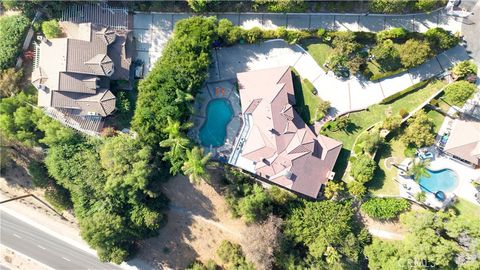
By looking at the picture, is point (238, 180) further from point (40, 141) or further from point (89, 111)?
point (40, 141)

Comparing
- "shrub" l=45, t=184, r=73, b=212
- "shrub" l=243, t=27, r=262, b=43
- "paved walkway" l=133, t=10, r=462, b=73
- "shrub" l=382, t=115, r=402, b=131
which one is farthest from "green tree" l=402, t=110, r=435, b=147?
"shrub" l=45, t=184, r=73, b=212

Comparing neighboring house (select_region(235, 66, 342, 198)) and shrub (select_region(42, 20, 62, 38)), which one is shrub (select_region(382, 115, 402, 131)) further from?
shrub (select_region(42, 20, 62, 38))

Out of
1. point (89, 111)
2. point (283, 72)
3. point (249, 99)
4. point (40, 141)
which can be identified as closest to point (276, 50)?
point (283, 72)

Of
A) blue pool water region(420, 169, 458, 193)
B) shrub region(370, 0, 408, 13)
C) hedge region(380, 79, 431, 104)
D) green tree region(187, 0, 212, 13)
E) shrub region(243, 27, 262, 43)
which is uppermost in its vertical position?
shrub region(370, 0, 408, 13)

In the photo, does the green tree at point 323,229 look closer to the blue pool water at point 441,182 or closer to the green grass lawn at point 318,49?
the blue pool water at point 441,182

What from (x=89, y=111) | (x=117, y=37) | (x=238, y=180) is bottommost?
(x=238, y=180)

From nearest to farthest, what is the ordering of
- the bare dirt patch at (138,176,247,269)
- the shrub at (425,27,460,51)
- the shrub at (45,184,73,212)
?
1. the shrub at (425,27,460,51)
2. the bare dirt patch at (138,176,247,269)
3. the shrub at (45,184,73,212)

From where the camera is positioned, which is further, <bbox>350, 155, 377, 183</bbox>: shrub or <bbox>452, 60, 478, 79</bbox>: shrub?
<bbox>350, 155, 377, 183</bbox>: shrub
